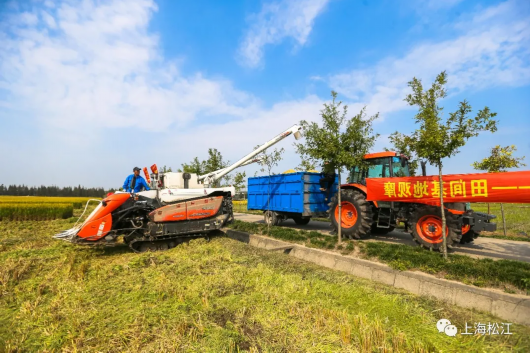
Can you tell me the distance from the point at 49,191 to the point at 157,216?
72.8m

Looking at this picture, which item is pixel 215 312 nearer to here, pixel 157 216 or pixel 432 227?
pixel 157 216

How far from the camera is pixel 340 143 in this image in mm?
7961

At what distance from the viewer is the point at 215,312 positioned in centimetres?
368

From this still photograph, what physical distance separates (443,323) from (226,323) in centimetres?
268

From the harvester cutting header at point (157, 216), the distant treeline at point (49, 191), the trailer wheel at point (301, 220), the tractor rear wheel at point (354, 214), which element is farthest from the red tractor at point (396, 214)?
the distant treeline at point (49, 191)

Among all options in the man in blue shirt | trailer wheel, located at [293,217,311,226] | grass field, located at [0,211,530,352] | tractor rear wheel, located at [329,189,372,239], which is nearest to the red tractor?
tractor rear wheel, located at [329,189,372,239]

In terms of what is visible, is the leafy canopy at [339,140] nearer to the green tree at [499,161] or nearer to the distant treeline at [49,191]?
the green tree at [499,161]

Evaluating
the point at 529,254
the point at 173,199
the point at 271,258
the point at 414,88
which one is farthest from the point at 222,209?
the point at 529,254

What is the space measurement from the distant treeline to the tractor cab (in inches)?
2411

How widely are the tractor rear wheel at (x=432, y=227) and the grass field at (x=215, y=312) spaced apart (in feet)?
8.07

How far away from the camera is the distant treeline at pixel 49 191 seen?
5909 cm

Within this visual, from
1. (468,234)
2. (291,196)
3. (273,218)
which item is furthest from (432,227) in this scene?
(273,218)

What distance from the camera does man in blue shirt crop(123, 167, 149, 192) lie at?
329 inches

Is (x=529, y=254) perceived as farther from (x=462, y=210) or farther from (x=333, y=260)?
(x=333, y=260)
